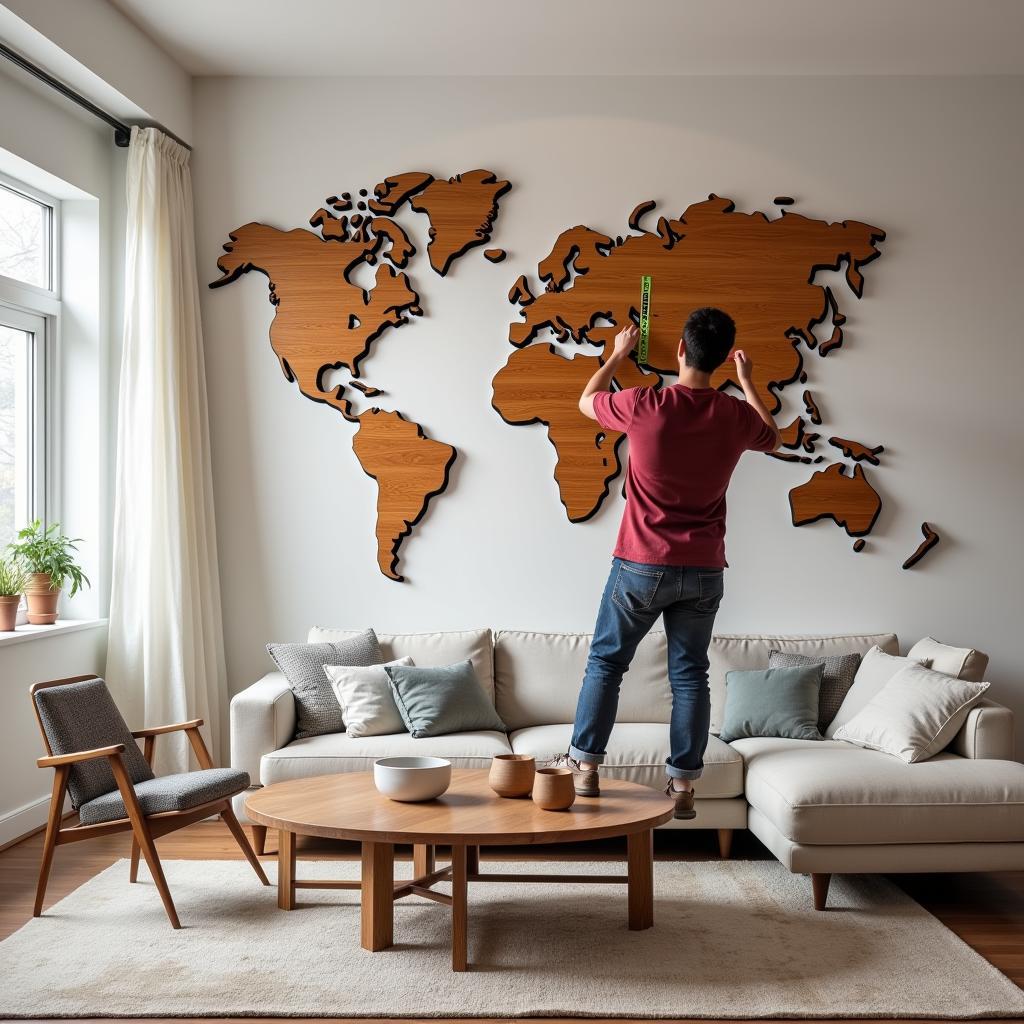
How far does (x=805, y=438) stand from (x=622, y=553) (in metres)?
1.67

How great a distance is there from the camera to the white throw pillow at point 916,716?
361cm

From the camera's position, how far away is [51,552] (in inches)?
167

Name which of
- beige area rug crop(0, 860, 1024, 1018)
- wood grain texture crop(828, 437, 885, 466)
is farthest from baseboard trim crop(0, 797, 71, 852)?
wood grain texture crop(828, 437, 885, 466)

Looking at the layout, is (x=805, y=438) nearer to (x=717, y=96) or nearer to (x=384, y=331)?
(x=717, y=96)

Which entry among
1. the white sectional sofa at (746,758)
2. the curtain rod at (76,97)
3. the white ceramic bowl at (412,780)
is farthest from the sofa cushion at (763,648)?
the curtain rod at (76,97)

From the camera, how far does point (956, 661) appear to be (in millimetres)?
4008

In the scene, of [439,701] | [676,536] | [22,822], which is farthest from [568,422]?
[22,822]

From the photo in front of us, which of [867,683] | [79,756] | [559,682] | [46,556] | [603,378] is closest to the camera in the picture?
[79,756]

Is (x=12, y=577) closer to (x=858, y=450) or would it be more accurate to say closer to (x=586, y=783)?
(x=586, y=783)

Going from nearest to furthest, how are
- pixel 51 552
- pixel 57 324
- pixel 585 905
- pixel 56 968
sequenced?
pixel 56 968, pixel 585 905, pixel 51 552, pixel 57 324

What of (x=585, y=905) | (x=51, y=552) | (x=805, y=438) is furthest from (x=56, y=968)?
(x=805, y=438)

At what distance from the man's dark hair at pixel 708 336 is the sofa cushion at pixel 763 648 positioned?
59.7 inches

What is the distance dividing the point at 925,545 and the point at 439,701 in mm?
2240

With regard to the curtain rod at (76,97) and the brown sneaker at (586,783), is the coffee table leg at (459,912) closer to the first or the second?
the brown sneaker at (586,783)
